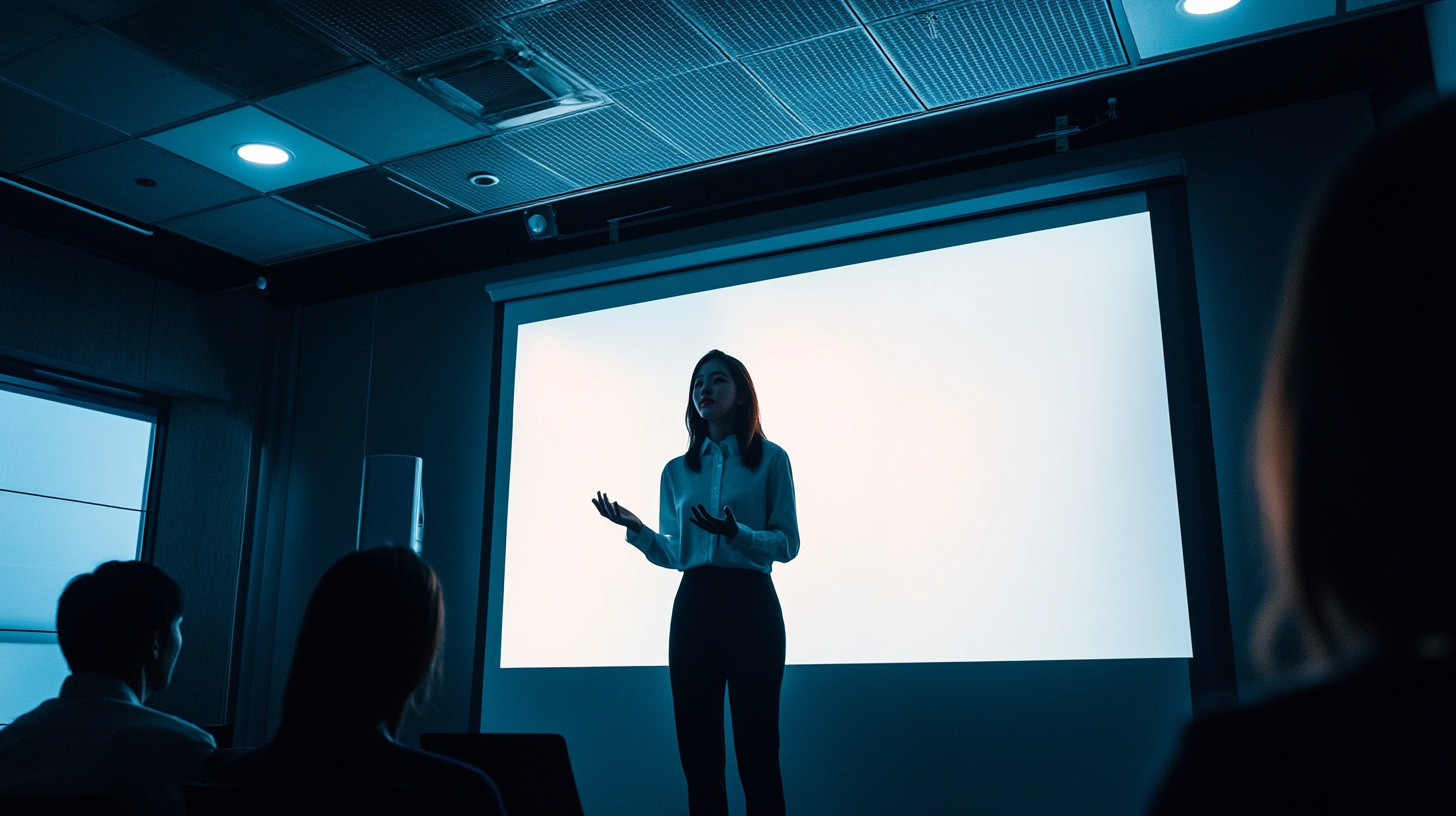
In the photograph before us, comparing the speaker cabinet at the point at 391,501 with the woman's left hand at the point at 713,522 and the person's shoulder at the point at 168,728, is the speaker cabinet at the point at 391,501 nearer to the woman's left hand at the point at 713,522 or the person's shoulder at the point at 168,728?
the woman's left hand at the point at 713,522

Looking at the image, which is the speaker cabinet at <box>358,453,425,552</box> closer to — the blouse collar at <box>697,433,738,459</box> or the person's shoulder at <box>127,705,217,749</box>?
the blouse collar at <box>697,433,738,459</box>

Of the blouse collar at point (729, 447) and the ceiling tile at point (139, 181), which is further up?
the ceiling tile at point (139, 181)

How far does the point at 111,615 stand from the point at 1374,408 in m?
1.88

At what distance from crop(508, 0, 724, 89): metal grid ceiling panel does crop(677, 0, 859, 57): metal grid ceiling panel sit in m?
0.06

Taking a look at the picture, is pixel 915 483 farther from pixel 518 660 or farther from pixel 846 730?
pixel 518 660

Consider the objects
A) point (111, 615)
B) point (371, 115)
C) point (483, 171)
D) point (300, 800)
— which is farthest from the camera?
point (483, 171)

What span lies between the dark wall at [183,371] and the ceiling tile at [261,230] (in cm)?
46

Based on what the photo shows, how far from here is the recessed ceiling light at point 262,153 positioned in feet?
12.8

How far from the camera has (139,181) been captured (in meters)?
4.16

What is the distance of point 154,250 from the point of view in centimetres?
480

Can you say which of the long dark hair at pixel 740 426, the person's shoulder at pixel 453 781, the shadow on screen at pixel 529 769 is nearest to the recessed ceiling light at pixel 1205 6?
the long dark hair at pixel 740 426

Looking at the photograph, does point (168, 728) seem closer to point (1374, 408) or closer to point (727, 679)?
point (1374, 408)

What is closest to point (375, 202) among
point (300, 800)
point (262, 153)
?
point (262, 153)

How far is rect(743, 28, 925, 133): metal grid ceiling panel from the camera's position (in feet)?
10.9
